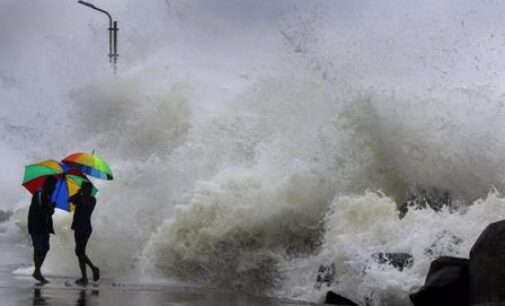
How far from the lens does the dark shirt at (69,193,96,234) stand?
11266mm

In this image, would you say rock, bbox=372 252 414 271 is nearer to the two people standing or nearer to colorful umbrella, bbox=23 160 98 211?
the two people standing

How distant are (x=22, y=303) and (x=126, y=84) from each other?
1557cm

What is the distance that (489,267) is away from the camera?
7344mm

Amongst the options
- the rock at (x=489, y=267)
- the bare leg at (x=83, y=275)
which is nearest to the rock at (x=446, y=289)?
the rock at (x=489, y=267)

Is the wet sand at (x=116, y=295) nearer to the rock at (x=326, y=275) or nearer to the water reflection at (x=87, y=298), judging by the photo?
the water reflection at (x=87, y=298)

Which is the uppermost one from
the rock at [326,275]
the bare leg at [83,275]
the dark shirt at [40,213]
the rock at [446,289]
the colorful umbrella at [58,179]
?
the colorful umbrella at [58,179]

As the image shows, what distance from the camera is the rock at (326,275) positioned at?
1004cm

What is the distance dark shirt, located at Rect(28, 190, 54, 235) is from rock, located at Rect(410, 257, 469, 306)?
5503 mm

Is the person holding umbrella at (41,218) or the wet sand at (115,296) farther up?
the person holding umbrella at (41,218)

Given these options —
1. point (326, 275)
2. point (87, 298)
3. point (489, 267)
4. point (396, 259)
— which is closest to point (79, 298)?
point (87, 298)

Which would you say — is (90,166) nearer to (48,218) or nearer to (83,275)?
(48,218)

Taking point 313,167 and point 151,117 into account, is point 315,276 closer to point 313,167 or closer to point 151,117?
point 313,167

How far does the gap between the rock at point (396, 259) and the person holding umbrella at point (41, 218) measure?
4600 mm

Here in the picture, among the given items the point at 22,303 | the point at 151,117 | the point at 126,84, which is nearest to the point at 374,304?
the point at 22,303
